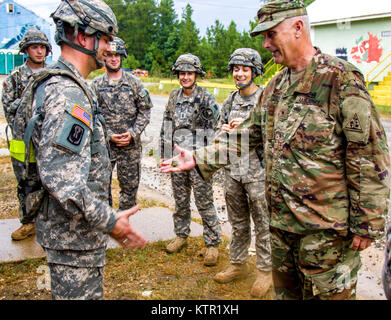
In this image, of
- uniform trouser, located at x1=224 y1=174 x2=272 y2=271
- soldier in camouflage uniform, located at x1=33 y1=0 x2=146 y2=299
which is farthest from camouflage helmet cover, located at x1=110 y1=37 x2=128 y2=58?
soldier in camouflage uniform, located at x1=33 y1=0 x2=146 y2=299

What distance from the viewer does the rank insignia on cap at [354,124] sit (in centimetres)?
222

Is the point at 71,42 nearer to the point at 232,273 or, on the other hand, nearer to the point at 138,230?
the point at 232,273

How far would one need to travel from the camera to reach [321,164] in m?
2.36

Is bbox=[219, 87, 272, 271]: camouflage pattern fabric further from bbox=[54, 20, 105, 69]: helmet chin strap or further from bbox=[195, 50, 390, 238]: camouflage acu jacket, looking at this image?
bbox=[54, 20, 105, 69]: helmet chin strap

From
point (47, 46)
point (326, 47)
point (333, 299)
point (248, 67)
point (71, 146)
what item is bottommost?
point (333, 299)

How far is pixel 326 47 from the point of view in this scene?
70.2 feet

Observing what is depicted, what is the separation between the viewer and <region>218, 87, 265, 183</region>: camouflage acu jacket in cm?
381

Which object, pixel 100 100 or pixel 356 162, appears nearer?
pixel 356 162

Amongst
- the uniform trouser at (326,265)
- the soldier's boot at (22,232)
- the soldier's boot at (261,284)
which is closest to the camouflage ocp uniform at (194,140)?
the soldier's boot at (261,284)

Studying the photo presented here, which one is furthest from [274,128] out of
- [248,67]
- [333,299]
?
[248,67]

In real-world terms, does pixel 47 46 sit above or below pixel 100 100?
above

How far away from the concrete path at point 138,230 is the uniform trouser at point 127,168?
0.42 metres

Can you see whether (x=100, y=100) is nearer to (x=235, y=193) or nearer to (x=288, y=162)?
(x=235, y=193)

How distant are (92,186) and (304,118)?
4.46ft
